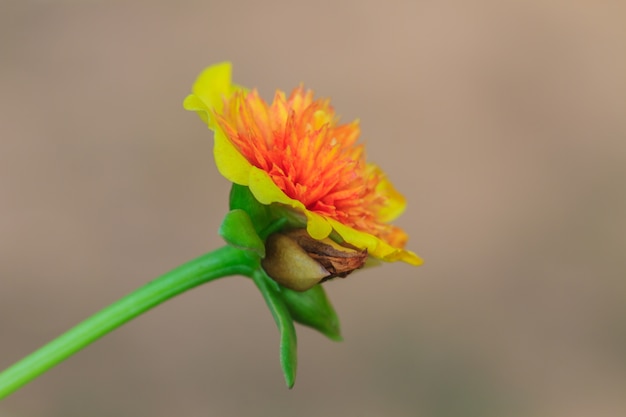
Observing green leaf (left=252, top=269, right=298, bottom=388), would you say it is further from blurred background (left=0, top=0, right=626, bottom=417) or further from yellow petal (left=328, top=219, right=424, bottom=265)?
blurred background (left=0, top=0, right=626, bottom=417)

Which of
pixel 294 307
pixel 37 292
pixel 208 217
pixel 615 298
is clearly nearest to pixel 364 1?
pixel 208 217

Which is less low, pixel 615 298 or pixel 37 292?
pixel 37 292

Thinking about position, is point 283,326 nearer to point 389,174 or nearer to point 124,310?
point 124,310

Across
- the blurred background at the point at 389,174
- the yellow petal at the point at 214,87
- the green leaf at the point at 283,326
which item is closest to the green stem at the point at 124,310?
the green leaf at the point at 283,326

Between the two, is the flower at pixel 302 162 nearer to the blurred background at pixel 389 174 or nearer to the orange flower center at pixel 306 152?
the orange flower center at pixel 306 152

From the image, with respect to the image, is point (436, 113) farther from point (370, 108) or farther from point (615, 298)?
point (615, 298)

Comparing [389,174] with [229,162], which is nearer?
[229,162]

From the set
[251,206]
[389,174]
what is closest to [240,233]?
[251,206]
